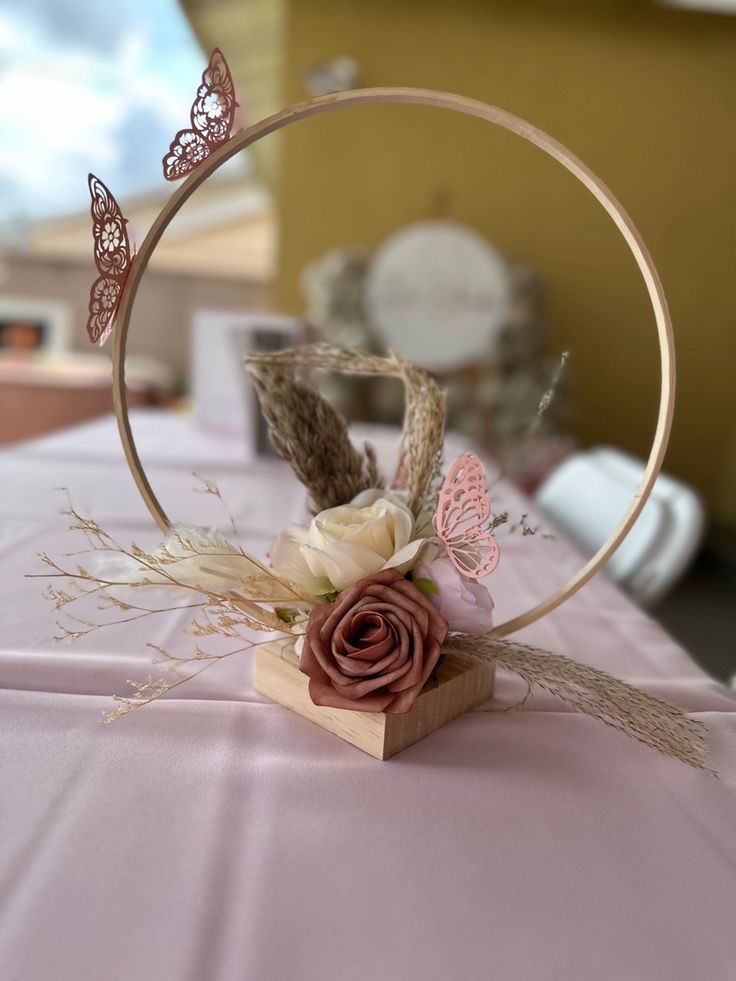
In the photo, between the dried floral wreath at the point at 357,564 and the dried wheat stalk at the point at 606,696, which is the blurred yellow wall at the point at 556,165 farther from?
the dried wheat stalk at the point at 606,696

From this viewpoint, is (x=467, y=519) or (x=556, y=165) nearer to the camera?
(x=467, y=519)

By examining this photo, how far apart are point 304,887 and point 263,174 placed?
242 inches

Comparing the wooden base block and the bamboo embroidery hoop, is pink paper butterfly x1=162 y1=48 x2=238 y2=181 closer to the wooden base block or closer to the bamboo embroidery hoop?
the bamboo embroidery hoop

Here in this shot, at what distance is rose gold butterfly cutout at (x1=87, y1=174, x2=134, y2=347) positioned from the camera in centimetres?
53

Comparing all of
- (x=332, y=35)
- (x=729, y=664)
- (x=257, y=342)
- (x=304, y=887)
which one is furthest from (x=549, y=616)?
(x=332, y=35)

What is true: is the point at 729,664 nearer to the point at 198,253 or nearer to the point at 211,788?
the point at 211,788

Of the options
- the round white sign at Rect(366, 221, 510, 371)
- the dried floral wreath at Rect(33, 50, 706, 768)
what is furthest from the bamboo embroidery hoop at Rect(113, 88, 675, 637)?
the round white sign at Rect(366, 221, 510, 371)

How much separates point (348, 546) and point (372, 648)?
0.23 ft

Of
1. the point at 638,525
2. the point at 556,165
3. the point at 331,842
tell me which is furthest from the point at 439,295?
the point at 331,842

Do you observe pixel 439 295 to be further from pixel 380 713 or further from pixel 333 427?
pixel 380 713

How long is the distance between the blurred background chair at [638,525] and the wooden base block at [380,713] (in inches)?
21.0

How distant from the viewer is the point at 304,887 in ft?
1.29

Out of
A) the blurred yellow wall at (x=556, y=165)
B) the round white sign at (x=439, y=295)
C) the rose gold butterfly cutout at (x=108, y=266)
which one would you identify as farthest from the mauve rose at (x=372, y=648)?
the blurred yellow wall at (x=556, y=165)

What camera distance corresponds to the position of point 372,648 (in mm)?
474
